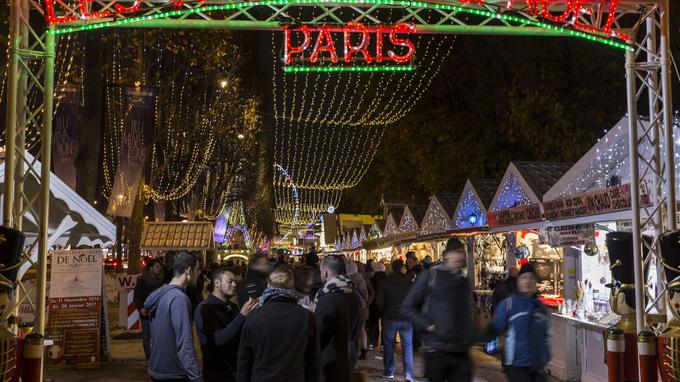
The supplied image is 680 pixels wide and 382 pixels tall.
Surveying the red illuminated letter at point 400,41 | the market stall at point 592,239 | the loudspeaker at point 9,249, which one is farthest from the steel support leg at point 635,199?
the loudspeaker at point 9,249

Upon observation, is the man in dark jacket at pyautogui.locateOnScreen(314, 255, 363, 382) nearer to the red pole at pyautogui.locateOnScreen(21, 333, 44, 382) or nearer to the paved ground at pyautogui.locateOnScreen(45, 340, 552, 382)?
the red pole at pyautogui.locateOnScreen(21, 333, 44, 382)

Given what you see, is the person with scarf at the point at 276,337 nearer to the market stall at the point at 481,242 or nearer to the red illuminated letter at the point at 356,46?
the red illuminated letter at the point at 356,46

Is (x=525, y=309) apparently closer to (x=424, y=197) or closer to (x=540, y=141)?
(x=540, y=141)

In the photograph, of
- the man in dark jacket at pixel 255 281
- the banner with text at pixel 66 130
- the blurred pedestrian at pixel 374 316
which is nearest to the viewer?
the man in dark jacket at pixel 255 281

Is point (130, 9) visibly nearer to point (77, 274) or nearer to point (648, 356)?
point (77, 274)

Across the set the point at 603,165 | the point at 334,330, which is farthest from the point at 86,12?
the point at 603,165

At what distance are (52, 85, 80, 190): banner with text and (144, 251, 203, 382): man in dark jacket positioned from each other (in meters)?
10.2

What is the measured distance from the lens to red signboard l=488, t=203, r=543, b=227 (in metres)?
15.4

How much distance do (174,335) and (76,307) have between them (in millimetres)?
8340

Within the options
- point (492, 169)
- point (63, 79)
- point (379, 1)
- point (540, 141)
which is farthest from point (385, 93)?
point (379, 1)

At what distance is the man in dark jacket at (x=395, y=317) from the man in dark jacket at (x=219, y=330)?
5962mm

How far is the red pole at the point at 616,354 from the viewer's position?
8.96 m

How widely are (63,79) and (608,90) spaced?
49.7 feet

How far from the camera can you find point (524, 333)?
666 centimetres
